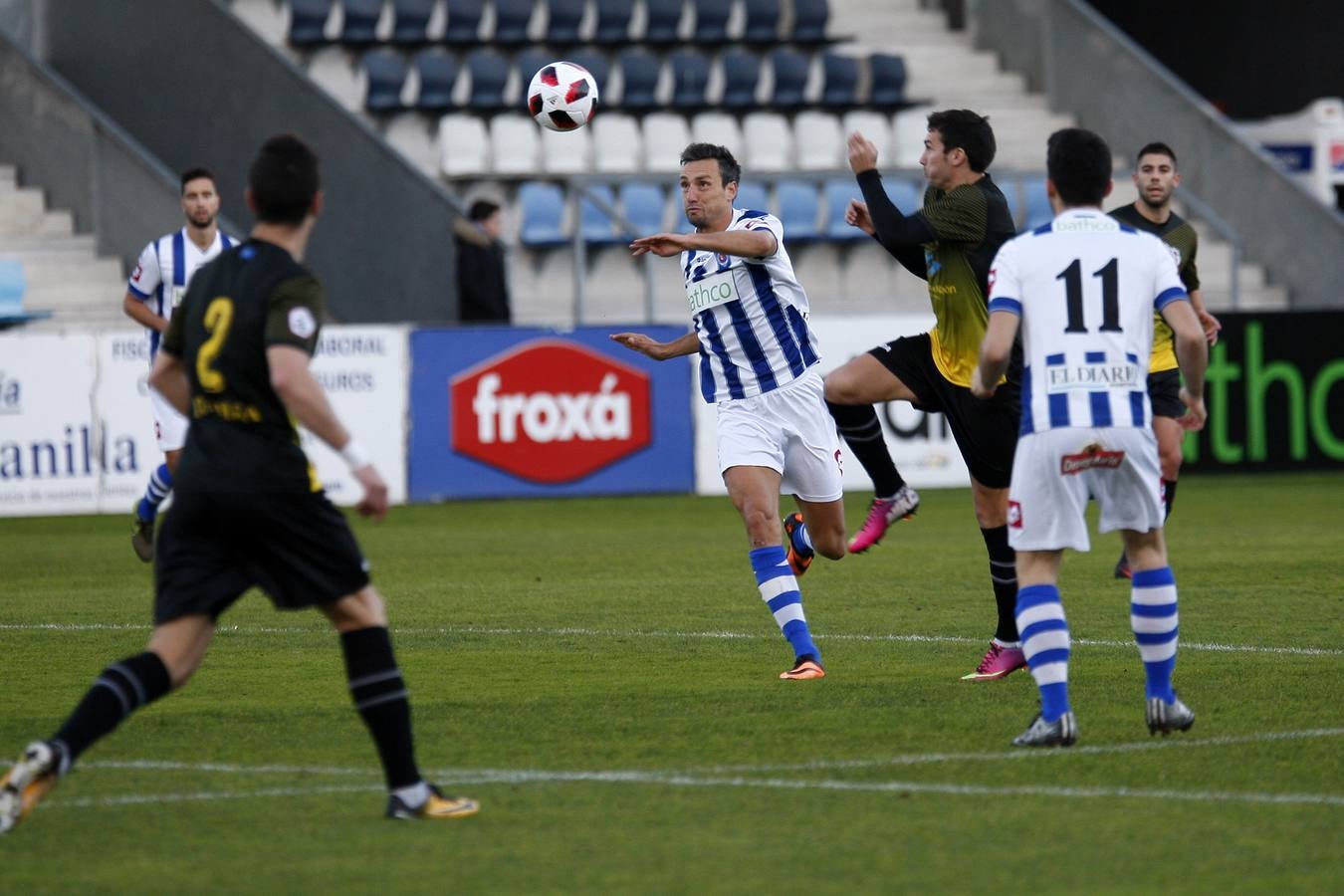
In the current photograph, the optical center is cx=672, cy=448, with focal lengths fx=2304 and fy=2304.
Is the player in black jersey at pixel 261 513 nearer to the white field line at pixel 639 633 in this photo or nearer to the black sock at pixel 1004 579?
the black sock at pixel 1004 579

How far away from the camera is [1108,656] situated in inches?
359

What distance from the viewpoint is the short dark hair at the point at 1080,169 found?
22.2 ft

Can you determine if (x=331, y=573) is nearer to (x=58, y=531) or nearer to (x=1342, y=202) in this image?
(x=58, y=531)

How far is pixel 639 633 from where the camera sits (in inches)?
400

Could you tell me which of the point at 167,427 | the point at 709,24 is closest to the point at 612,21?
the point at 709,24

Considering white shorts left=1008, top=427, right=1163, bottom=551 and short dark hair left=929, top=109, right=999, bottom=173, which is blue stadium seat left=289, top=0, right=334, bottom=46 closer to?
short dark hair left=929, top=109, right=999, bottom=173

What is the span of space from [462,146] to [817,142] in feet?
13.9

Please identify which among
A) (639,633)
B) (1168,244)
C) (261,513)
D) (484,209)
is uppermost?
(484,209)

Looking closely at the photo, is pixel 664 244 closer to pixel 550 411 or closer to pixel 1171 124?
pixel 550 411

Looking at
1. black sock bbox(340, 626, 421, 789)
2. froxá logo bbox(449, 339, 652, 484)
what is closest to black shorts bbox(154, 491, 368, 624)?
black sock bbox(340, 626, 421, 789)

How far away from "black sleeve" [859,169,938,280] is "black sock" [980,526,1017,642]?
3.82 ft

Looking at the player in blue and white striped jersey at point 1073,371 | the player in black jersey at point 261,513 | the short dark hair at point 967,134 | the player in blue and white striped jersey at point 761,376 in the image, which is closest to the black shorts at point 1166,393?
the player in blue and white striped jersey at point 761,376

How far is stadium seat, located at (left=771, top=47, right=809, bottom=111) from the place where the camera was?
26562 millimetres

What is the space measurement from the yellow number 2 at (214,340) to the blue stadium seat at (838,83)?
69.8 feet
